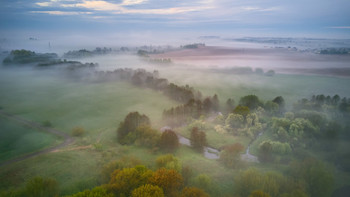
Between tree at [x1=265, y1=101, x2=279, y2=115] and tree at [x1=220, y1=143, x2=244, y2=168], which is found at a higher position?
tree at [x1=265, y1=101, x2=279, y2=115]

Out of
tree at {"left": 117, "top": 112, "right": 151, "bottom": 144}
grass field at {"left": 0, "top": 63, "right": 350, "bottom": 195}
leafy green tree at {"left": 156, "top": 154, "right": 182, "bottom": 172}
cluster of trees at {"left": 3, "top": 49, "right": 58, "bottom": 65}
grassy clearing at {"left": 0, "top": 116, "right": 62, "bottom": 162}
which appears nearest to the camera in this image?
leafy green tree at {"left": 156, "top": 154, "right": 182, "bottom": 172}

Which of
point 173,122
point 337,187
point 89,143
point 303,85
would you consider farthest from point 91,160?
point 303,85

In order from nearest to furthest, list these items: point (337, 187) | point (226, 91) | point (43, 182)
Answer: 1. point (43, 182)
2. point (337, 187)
3. point (226, 91)

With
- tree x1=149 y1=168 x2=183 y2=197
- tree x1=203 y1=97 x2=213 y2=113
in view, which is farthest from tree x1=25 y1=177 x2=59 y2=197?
tree x1=203 y1=97 x2=213 y2=113

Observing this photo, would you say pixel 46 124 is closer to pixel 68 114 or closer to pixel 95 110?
pixel 68 114

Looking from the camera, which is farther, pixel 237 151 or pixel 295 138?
pixel 295 138

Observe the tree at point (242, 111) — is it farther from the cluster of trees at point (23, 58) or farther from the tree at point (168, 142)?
the cluster of trees at point (23, 58)

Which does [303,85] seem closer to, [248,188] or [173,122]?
[173,122]

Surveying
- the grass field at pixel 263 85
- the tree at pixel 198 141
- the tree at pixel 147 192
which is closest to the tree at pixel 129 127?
the tree at pixel 198 141

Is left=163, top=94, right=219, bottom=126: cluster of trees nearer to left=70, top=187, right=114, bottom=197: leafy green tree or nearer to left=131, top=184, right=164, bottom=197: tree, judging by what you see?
left=131, top=184, right=164, bottom=197: tree
